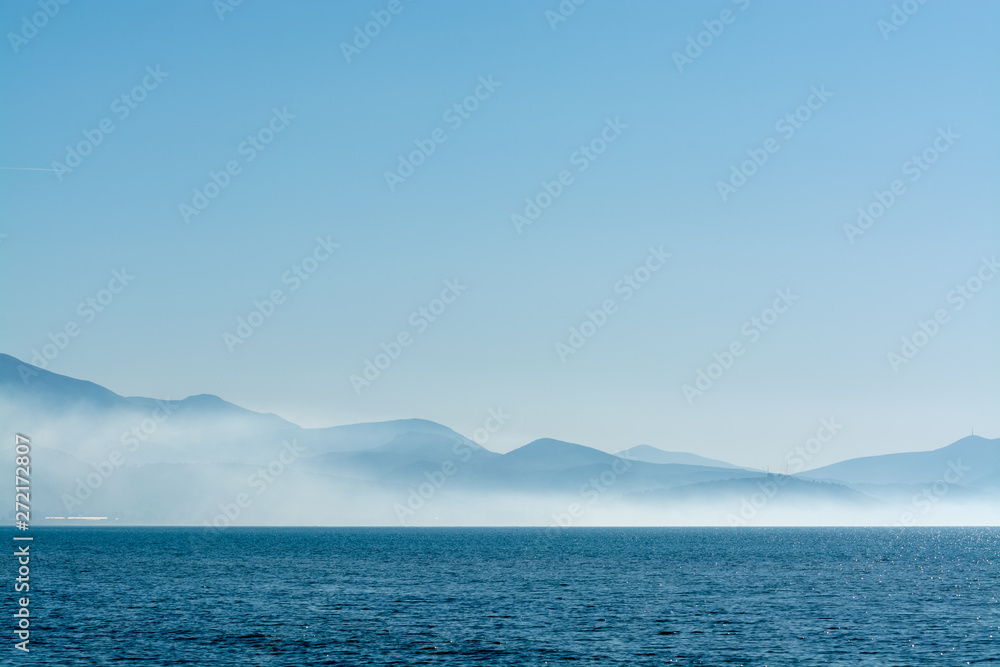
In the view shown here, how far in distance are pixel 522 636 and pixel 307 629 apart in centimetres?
1658

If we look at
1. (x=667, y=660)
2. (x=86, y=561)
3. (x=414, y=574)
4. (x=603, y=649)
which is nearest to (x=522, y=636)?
(x=603, y=649)

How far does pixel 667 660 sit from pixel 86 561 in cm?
13101

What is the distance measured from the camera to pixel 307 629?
235ft

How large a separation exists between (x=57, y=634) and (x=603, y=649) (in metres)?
39.8

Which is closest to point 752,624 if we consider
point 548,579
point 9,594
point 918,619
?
point 918,619

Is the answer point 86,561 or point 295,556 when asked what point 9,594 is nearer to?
point 86,561

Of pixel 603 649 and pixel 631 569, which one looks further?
pixel 631 569

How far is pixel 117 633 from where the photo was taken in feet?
227

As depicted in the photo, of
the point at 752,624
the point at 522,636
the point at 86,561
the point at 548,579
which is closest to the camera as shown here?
the point at 522,636

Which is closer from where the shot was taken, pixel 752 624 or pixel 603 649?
pixel 603 649

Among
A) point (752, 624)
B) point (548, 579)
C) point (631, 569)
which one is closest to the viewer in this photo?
point (752, 624)

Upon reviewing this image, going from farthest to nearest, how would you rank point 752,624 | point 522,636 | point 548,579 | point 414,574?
point 414,574
point 548,579
point 752,624
point 522,636

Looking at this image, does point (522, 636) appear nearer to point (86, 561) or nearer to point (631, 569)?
point (631, 569)

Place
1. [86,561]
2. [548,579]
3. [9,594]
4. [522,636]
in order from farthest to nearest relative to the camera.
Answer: [86,561], [548,579], [9,594], [522,636]
